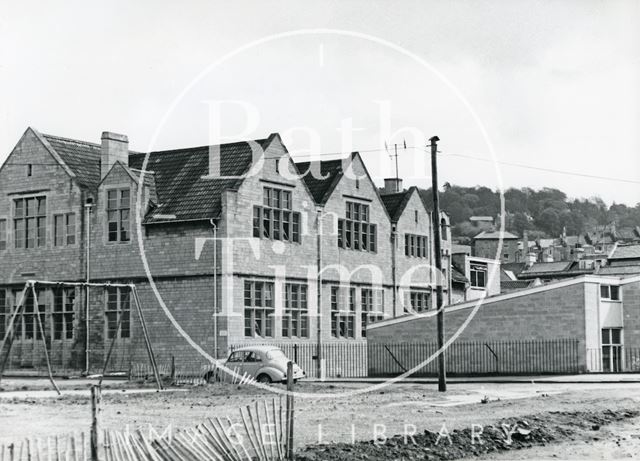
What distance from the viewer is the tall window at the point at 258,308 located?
43781 mm

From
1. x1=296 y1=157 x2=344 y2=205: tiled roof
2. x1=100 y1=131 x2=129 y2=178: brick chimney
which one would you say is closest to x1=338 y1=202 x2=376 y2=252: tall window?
x1=296 y1=157 x2=344 y2=205: tiled roof

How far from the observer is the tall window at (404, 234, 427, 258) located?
5716 centimetres

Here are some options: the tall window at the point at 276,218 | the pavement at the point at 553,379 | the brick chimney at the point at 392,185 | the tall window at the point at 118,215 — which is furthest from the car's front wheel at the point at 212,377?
the brick chimney at the point at 392,185

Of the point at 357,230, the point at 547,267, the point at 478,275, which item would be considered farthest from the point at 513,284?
the point at 357,230

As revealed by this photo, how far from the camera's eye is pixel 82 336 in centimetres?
4581

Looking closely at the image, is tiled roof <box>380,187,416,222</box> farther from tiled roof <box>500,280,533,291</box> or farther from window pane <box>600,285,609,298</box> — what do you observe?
tiled roof <box>500,280,533,291</box>

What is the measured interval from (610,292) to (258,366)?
20.5m

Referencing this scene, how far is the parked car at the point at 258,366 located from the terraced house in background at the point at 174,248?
4.82 metres

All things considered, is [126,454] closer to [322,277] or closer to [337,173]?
[322,277]

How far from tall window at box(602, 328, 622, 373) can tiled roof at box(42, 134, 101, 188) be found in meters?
24.6

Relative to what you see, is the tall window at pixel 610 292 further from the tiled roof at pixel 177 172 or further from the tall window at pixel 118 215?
the tall window at pixel 118 215

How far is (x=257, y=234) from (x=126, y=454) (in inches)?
1203

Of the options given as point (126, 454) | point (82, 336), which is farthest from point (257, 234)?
point (126, 454)

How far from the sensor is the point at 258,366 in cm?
3650
